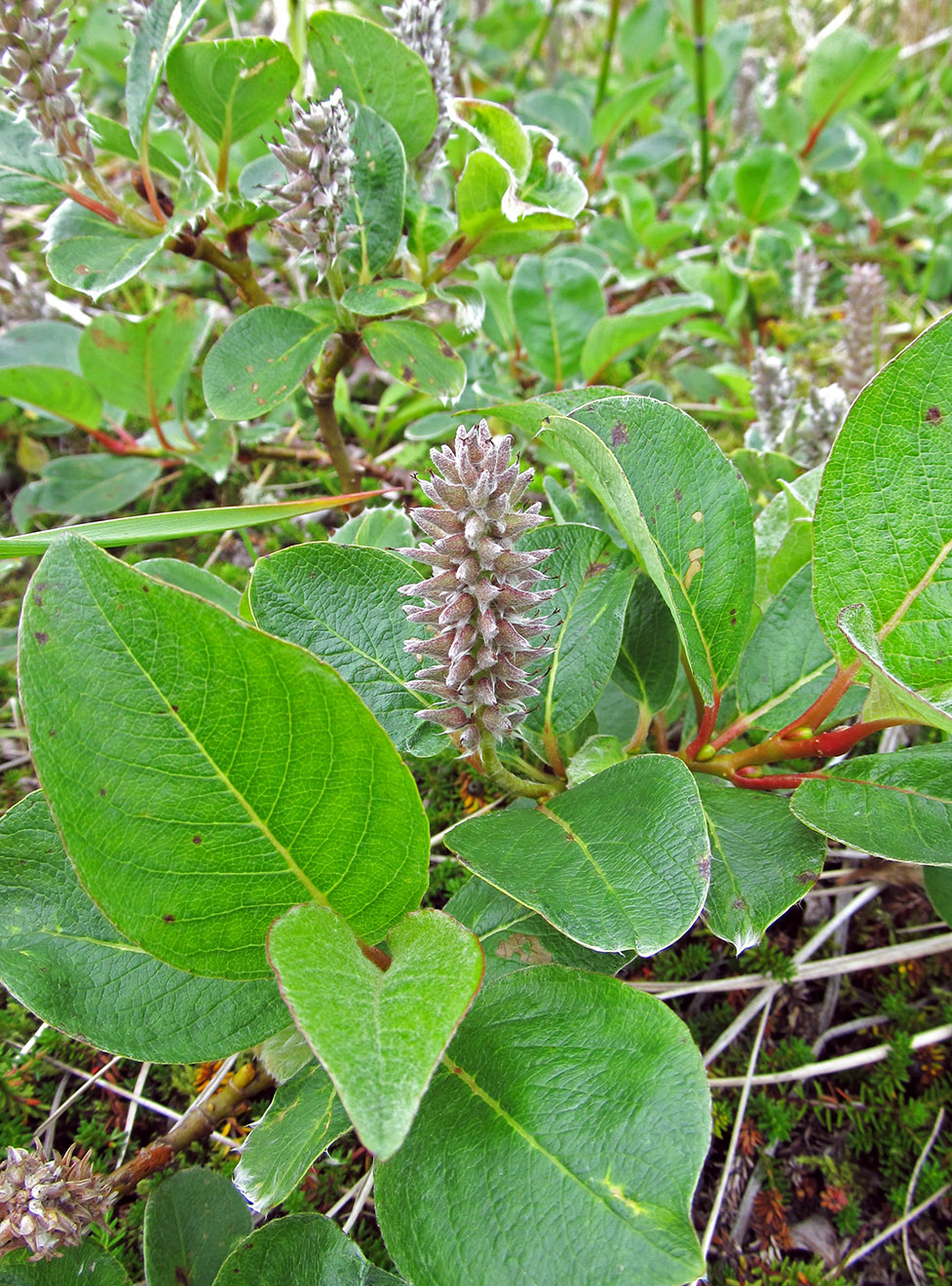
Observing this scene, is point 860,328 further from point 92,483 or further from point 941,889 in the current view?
point 92,483

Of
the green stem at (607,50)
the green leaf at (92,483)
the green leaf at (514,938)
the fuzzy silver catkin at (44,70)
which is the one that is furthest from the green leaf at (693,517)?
the green stem at (607,50)

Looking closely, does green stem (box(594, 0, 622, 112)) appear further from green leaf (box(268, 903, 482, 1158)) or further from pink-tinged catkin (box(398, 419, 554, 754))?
green leaf (box(268, 903, 482, 1158))

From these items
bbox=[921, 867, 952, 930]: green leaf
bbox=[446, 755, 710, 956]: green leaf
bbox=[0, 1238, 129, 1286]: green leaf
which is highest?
bbox=[446, 755, 710, 956]: green leaf

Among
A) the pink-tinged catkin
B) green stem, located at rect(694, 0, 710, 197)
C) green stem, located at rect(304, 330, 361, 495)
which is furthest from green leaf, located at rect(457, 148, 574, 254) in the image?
green stem, located at rect(694, 0, 710, 197)

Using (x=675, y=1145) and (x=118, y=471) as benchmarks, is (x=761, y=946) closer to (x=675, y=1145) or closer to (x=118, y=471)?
(x=675, y=1145)

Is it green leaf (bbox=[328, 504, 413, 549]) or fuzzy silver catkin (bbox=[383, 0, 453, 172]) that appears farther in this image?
fuzzy silver catkin (bbox=[383, 0, 453, 172])

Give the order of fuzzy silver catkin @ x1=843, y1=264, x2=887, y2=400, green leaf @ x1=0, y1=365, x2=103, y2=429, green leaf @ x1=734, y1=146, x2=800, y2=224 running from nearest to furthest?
green leaf @ x1=0, y1=365, x2=103, y2=429
fuzzy silver catkin @ x1=843, y1=264, x2=887, y2=400
green leaf @ x1=734, y1=146, x2=800, y2=224

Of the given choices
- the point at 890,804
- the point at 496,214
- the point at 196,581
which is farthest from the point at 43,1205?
the point at 496,214

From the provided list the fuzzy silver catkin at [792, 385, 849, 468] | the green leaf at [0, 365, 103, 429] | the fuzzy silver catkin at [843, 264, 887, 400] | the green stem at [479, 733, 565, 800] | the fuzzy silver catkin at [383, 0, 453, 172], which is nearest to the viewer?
the green stem at [479, 733, 565, 800]

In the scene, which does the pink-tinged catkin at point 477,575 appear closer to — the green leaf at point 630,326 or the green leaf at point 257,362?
the green leaf at point 257,362

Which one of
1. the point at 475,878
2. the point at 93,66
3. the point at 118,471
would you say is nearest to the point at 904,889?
the point at 475,878
